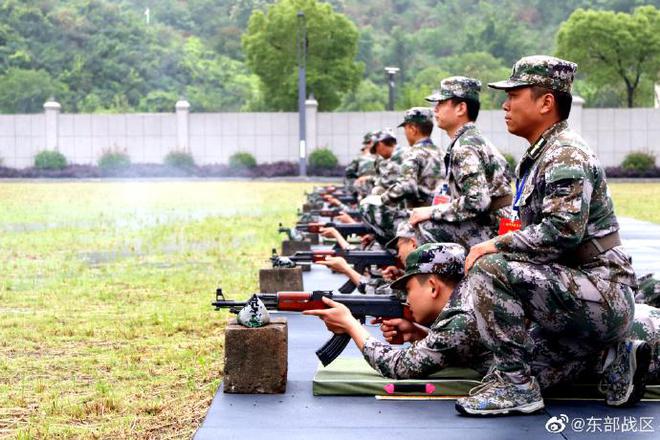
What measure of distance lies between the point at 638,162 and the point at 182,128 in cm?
1655

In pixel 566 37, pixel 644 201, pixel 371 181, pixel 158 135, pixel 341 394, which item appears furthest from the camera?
pixel 566 37

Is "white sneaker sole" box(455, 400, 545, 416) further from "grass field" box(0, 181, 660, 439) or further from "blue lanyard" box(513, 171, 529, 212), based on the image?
"grass field" box(0, 181, 660, 439)

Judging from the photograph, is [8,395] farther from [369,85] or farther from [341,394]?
[369,85]

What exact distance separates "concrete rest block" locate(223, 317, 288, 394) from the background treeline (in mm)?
49200

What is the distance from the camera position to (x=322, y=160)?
144 ft

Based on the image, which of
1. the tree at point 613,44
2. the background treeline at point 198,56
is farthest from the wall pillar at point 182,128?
the tree at point 613,44

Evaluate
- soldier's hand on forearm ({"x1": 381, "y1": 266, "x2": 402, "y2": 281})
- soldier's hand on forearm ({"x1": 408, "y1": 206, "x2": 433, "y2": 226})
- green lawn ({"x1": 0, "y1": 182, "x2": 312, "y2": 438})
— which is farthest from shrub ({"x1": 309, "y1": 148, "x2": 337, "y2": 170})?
soldier's hand on forearm ({"x1": 408, "y1": 206, "x2": 433, "y2": 226})

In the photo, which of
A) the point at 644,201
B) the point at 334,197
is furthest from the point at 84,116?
the point at 334,197

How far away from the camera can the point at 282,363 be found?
19.4ft

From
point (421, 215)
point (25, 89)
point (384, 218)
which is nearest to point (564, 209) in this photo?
point (421, 215)

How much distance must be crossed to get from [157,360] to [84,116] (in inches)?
1576

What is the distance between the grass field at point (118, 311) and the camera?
6020 millimetres

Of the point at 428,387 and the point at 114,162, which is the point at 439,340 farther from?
the point at 114,162

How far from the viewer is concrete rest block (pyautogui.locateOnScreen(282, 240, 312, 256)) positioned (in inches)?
Result: 507
